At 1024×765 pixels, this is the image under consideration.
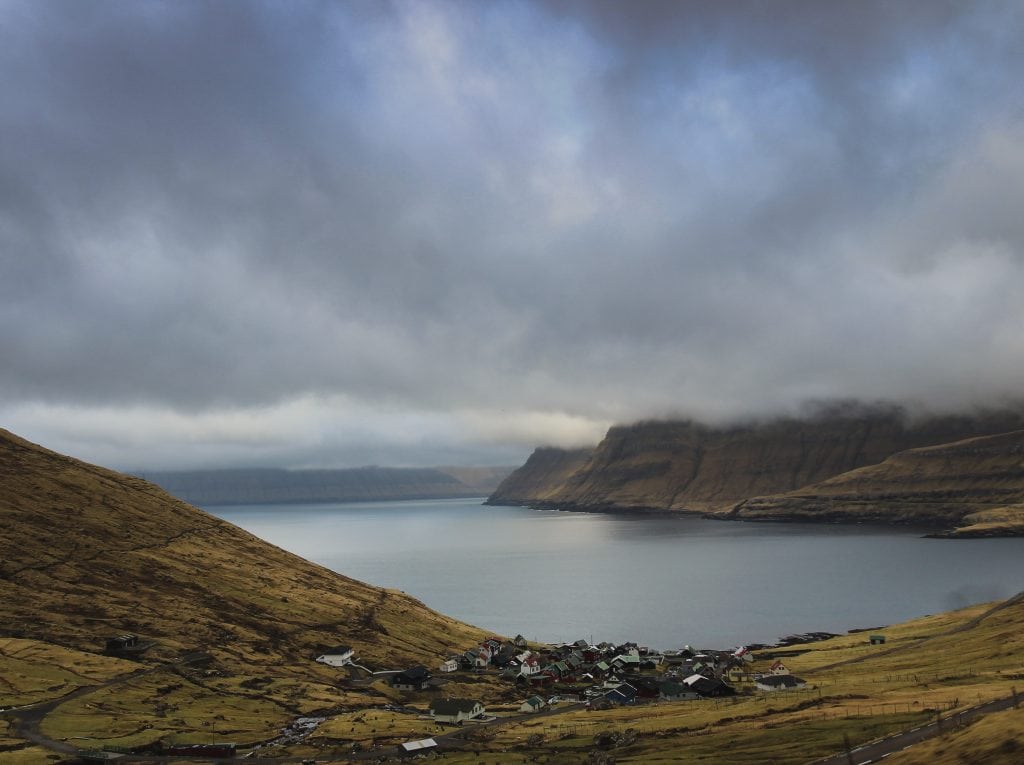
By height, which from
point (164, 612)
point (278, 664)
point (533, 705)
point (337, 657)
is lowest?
point (533, 705)

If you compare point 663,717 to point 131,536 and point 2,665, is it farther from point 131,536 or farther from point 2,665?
point 131,536

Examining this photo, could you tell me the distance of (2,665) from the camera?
89000mm

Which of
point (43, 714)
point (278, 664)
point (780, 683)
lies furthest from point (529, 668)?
point (43, 714)

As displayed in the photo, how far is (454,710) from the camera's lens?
88.8 m

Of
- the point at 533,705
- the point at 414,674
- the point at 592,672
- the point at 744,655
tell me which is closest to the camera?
the point at 533,705

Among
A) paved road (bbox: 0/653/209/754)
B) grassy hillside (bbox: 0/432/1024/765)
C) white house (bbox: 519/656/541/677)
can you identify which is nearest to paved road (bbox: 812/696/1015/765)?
grassy hillside (bbox: 0/432/1024/765)

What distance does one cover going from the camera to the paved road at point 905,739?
2053 inches

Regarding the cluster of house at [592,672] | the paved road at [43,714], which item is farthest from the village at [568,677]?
the paved road at [43,714]

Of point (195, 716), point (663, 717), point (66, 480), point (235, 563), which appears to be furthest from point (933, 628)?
point (66, 480)

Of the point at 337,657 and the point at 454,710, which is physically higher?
the point at 337,657

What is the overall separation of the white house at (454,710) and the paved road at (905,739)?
154 ft

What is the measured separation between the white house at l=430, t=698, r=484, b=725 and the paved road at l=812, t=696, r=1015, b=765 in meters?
46.8

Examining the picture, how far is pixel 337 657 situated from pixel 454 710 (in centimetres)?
3499

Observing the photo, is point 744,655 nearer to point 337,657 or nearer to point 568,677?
point 568,677
